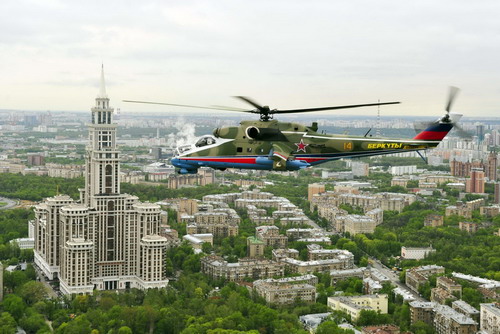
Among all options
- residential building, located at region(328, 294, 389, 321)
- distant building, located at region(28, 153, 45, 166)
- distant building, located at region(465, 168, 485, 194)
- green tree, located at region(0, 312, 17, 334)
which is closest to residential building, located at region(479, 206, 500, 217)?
distant building, located at region(465, 168, 485, 194)

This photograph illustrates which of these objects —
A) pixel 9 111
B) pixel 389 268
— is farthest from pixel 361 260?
pixel 9 111

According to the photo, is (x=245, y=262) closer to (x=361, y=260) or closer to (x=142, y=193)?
(x=361, y=260)

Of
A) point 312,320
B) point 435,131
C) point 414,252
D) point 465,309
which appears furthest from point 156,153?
point 435,131

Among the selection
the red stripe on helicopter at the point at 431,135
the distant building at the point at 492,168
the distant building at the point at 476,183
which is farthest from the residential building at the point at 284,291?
the distant building at the point at 492,168

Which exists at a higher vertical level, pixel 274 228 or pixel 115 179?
pixel 115 179

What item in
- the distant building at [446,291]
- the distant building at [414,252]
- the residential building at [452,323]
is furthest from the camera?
the distant building at [414,252]

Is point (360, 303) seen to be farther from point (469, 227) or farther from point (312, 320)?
point (469, 227)

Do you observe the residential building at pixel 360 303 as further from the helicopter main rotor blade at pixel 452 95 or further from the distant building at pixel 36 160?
the distant building at pixel 36 160
